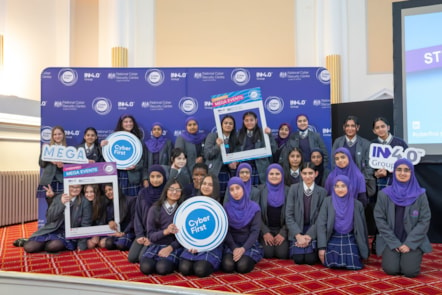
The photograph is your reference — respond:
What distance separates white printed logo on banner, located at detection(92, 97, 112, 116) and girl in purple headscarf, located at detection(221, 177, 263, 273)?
232cm

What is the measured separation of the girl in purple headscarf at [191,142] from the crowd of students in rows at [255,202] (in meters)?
0.01

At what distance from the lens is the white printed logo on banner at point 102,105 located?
5.14 metres

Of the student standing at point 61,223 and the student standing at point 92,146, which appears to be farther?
the student standing at point 92,146

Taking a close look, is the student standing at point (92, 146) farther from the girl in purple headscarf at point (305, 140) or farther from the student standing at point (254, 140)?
the girl in purple headscarf at point (305, 140)

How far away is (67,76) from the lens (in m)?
5.09

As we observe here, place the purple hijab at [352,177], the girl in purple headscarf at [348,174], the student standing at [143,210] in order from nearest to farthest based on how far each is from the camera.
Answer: the student standing at [143,210], the girl in purple headscarf at [348,174], the purple hijab at [352,177]

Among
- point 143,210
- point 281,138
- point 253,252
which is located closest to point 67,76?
point 143,210

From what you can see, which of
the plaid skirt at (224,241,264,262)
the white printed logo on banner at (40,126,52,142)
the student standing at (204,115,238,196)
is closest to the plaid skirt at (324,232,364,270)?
the plaid skirt at (224,241,264,262)

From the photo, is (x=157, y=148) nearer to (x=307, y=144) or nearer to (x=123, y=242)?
(x=123, y=242)

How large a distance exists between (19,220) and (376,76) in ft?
25.4

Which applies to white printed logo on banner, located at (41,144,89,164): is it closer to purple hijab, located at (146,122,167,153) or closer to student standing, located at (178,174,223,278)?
purple hijab, located at (146,122,167,153)

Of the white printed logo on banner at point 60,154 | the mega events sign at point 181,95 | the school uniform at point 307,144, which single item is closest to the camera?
the white printed logo on banner at point 60,154

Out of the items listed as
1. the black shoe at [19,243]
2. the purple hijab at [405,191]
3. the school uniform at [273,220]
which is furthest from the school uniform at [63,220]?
the purple hijab at [405,191]

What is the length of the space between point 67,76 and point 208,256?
3.15 metres
